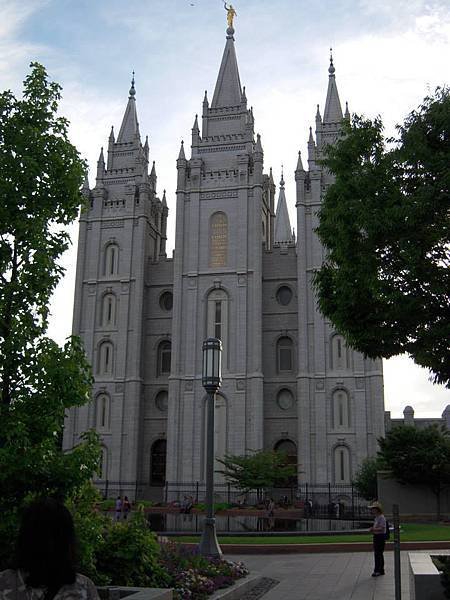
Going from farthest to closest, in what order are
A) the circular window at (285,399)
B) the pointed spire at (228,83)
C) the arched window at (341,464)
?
the pointed spire at (228,83) → the circular window at (285,399) → the arched window at (341,464)

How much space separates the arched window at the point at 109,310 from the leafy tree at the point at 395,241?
37303 mm

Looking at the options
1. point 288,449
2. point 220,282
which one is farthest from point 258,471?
point 220,282

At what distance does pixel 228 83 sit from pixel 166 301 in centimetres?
1777

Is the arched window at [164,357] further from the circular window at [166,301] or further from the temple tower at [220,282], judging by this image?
the temple tower at [220,282]

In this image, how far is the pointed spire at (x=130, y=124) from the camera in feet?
183

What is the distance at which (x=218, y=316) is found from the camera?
4744 centimetres

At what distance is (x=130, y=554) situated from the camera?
9820mm

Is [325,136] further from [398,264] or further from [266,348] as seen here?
[398,264]

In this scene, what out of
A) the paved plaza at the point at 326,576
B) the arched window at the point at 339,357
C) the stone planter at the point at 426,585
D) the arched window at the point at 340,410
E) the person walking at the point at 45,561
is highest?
the arched window at the point at 339,357

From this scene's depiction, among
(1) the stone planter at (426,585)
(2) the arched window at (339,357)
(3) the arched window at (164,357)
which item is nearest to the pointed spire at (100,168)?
(3) the arched window at (164,357)

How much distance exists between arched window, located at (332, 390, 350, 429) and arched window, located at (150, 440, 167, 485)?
486 inches

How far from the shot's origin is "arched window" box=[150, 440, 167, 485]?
1881 inches

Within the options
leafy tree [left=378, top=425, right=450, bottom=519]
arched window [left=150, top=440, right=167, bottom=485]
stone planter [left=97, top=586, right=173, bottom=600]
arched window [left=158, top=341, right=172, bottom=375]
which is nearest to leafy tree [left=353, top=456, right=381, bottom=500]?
leafy tree [left=378, top=425, right=450, bottom=519]

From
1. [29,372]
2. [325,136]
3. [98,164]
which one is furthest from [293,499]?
[29,372]
